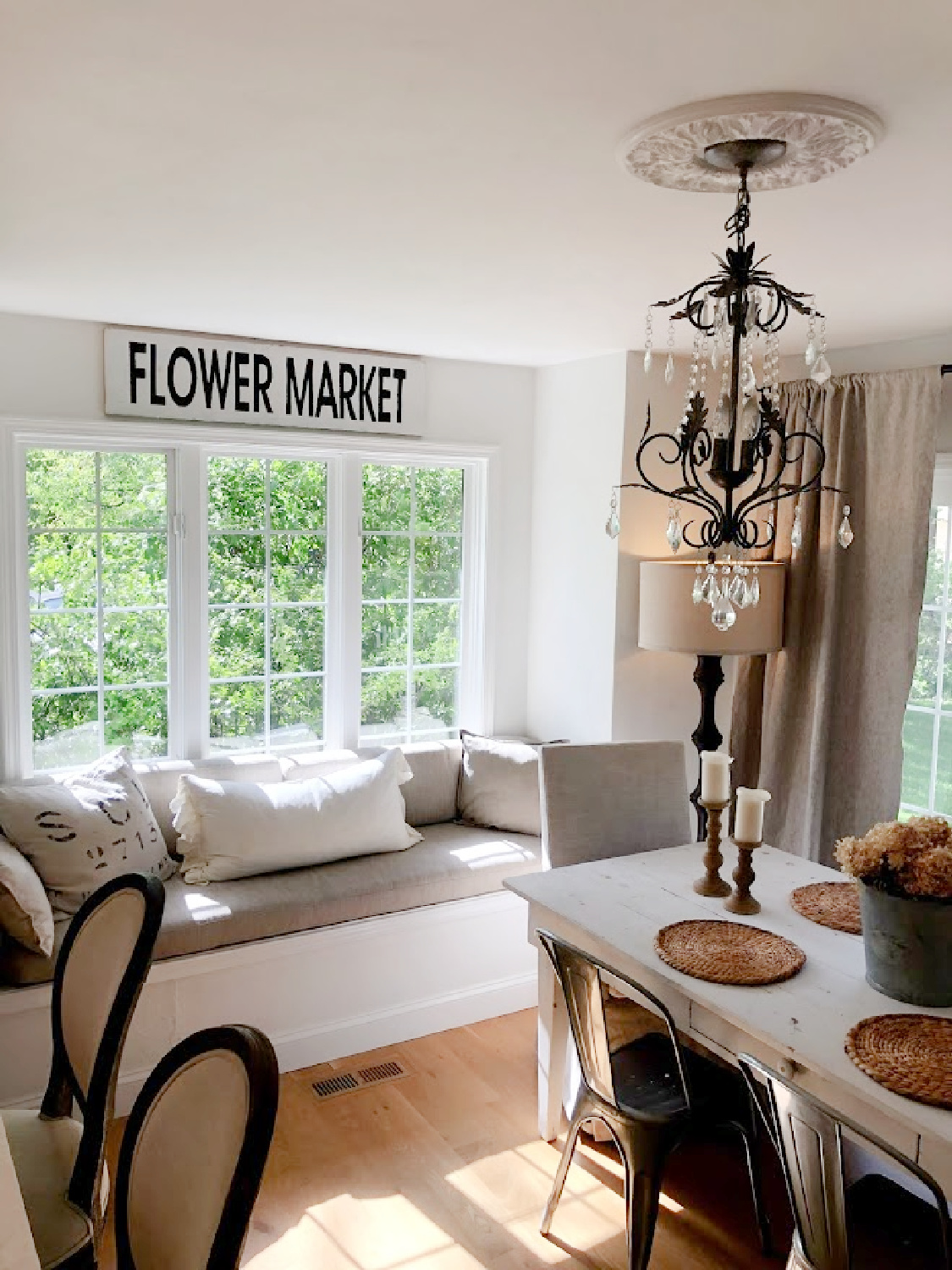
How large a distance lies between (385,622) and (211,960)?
170 cm

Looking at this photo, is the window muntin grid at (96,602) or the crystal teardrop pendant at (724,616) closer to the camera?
the crystal teardrop pendant at (724,616)

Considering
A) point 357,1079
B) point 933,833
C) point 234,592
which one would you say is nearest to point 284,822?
point 357,1079

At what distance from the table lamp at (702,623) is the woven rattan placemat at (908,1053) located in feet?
5.49

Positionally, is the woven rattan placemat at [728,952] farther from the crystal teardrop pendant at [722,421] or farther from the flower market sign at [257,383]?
the flower market sign at [257,383]

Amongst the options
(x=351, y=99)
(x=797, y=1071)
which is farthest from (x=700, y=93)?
(x=797, y=1071)

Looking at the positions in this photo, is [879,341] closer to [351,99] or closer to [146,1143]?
[351,99]

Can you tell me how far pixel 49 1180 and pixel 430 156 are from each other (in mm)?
2048

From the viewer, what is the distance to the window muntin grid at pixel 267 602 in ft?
13.6

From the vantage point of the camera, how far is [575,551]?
14.6 feet

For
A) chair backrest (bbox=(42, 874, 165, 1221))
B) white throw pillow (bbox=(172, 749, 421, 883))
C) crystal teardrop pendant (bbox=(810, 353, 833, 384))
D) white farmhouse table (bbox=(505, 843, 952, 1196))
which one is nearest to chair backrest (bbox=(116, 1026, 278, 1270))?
chair backrest (bbox=(42, 874, 165, 1221))

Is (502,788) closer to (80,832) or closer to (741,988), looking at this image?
(80,832)

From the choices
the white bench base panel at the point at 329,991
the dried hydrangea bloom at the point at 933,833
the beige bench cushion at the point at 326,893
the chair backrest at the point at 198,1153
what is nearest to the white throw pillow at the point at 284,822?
the beige bench cushion at the point at 326,893

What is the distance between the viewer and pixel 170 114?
5.84ft

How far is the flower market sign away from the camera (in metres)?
3.79
